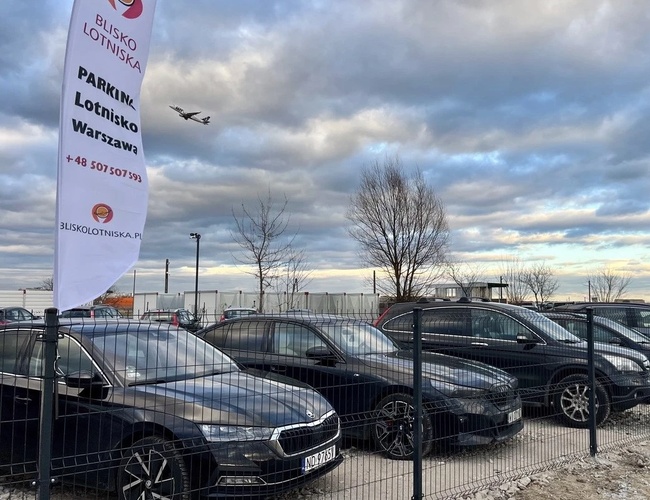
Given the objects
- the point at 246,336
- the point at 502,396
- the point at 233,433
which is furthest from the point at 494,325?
the point at 233,433

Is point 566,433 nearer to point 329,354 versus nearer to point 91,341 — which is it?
point 329,354

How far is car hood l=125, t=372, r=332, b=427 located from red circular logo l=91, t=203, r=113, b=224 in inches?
62.6

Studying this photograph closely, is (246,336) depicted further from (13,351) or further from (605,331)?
(605,331)

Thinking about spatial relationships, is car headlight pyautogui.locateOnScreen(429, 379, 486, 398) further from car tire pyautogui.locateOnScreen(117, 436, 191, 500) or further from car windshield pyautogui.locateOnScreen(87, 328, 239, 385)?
car tire pyautogui.locateOnScreen(117, 436, 191, 500)

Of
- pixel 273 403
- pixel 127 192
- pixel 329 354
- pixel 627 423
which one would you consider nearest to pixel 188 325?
pixel 329 354

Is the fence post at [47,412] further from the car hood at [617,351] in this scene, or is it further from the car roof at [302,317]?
the car hood at [617,351]

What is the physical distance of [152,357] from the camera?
505 cm

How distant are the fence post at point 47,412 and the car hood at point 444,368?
375 centimetres

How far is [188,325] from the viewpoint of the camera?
6527 mm

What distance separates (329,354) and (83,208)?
140 inches

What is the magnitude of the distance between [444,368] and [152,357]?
301 centimetres

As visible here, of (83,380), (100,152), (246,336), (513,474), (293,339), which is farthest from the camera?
(246,336)

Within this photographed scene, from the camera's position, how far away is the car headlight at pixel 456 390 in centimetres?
607

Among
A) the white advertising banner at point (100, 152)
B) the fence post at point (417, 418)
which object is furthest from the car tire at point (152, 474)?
the fence post at point (417, 418)
